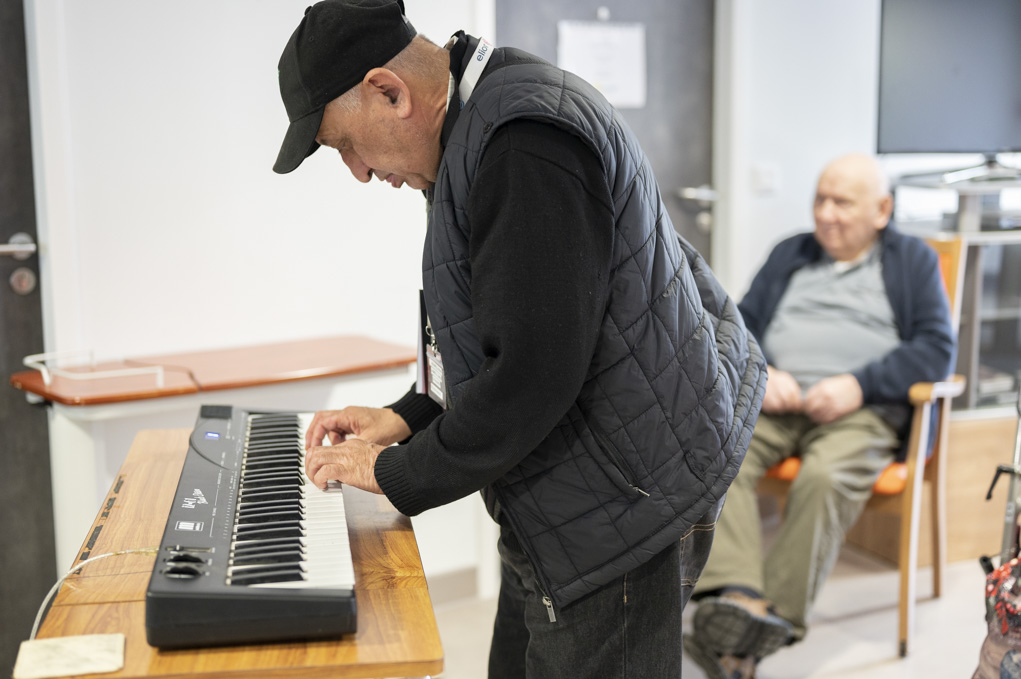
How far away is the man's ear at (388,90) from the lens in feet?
3.83

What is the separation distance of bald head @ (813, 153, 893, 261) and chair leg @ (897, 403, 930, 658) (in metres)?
0.57

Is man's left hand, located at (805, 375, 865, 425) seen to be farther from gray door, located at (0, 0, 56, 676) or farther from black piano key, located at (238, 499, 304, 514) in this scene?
gray door, located at (0, 0, 56, 676)

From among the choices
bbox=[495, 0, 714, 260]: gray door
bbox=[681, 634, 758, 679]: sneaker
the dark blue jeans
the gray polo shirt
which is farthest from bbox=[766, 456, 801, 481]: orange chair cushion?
the dark blue jeans

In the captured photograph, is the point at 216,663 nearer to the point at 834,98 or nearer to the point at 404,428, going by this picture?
the point at 404,428

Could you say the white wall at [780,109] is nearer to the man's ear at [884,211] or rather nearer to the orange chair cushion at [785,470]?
the man's ear at [884,211]

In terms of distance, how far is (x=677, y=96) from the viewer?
3.30 m

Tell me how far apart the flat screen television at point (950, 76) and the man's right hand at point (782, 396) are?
0.94m

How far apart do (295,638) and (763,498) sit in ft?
9.25

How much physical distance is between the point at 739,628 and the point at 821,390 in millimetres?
772

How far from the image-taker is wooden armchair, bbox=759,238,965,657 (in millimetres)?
2613

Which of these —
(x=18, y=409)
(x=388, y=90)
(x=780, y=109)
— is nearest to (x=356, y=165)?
(x=388, y=90)

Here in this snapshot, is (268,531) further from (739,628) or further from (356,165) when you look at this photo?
(739,628)

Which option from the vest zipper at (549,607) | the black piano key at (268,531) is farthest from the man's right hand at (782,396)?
the black piano key at (268,531)

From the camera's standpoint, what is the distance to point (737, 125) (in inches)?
130
